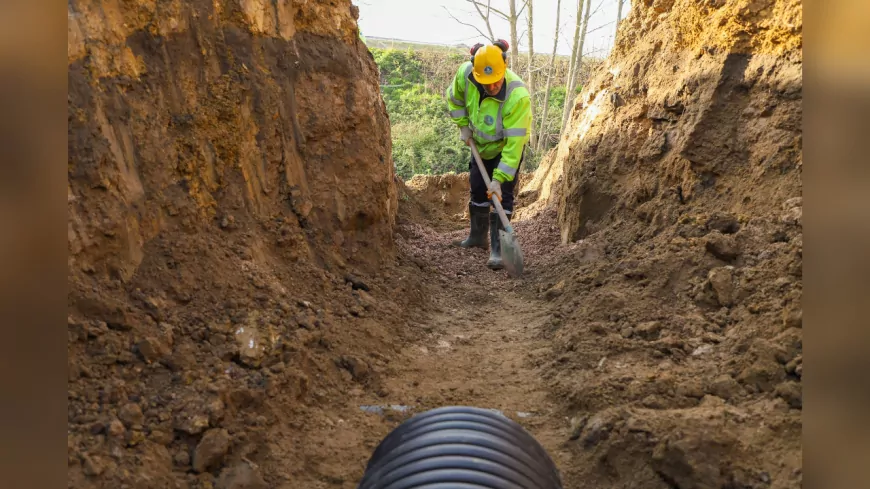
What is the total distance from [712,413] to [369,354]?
2.48m

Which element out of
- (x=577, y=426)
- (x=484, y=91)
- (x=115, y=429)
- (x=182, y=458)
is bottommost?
(x=577, y=426)

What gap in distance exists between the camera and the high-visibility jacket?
287 inches

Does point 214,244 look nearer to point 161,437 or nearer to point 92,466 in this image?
point 161,437

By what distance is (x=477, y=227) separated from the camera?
8.57 metres

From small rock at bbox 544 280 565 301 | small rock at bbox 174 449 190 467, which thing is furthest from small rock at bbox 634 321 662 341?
small rock at bbox 174 449 190 467

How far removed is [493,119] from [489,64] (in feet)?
2.32

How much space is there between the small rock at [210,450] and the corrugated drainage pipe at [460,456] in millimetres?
741

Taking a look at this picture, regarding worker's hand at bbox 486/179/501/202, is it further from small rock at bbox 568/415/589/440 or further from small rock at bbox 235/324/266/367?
small rock at bbox 235/324/266/367

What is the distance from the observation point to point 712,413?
10.6 ft

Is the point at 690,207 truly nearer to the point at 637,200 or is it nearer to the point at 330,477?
the point at 637,200

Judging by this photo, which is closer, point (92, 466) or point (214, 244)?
point (92, 466)

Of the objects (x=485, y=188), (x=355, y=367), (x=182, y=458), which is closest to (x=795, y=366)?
(x=355, y=367)

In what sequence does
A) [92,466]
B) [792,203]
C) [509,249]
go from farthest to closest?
[509,249], [792,203], [92,466]
